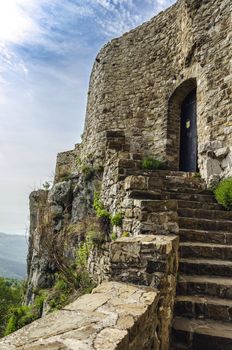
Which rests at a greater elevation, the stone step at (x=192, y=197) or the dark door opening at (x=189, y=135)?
the dark door opening at (x=189, y=135)

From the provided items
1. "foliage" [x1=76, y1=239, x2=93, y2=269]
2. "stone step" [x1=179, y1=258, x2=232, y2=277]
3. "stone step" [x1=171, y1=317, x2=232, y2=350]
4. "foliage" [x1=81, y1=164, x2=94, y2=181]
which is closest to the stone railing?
"stone step" [x1=171, y1=317, x2=232, y2=350]

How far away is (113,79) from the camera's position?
11.5 m

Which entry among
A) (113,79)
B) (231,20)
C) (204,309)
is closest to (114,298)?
(204,309)

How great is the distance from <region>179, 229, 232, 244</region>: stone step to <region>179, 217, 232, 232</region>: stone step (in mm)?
270

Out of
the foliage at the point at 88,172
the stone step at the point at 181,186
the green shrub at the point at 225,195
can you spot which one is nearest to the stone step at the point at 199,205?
the green shrub at the point at 225,195

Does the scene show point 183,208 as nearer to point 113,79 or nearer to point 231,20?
point 231,20

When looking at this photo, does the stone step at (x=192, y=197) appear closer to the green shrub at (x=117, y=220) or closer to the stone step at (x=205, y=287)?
the green shrub at (x=117, y=220)

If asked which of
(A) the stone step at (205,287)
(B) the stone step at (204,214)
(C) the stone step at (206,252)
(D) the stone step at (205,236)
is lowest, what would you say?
(A) the stone step at (205,287)

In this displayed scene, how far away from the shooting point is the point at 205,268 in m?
4.03

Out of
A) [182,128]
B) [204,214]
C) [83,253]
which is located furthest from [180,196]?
[182,128]

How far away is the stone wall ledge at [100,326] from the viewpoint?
1.45 m

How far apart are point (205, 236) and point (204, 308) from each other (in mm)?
1775

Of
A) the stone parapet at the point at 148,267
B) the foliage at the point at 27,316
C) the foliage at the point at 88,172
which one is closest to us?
the stone parapet at the point at 148,267

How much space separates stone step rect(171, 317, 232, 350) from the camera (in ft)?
9.16
